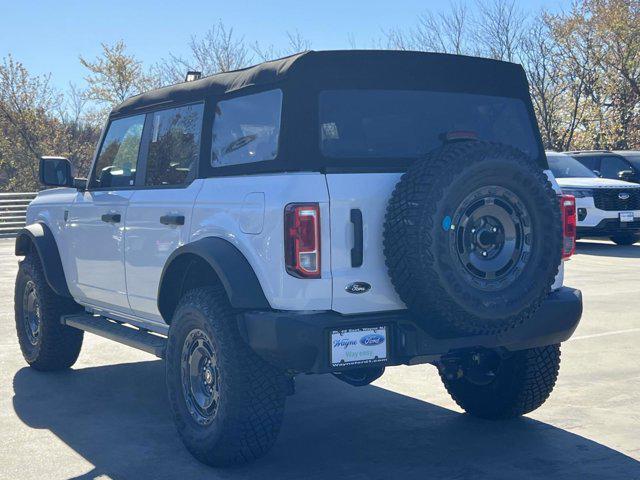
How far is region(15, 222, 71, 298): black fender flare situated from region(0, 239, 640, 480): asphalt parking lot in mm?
689

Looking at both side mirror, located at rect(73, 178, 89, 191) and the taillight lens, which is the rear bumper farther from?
side mirror, located at rect(73, 178, 89, 191)

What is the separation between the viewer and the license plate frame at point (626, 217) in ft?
53.0

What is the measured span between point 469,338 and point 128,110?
120 inches

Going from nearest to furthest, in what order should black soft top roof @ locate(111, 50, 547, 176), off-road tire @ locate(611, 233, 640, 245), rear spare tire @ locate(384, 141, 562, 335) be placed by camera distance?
rear spare tire @ locate(384, 141, 562, 335) → black soft top roof @ locate(111, 50, 547, 176) → off-road tire @ locate(611, 233, 640, 245)

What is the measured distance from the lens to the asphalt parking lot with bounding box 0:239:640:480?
4684mm

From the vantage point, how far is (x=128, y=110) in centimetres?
640

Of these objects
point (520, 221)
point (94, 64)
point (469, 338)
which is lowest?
point (469, 338)

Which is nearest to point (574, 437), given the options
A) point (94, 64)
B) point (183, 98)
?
point (183, 98)

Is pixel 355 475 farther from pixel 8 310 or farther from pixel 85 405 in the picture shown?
pixel 8 310

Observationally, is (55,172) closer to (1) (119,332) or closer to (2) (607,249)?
(1) (119,332)

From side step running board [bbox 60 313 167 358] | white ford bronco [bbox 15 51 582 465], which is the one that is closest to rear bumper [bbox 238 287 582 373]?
white ford bronco [bbox 15 51 582 465]

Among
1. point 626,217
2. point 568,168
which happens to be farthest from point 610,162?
point 626,217

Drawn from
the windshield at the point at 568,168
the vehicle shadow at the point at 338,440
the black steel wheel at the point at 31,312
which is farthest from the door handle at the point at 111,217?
the windshield at the point at 568,168

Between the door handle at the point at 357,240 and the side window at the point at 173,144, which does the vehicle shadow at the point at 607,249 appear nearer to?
the side window at the point at 173,144
